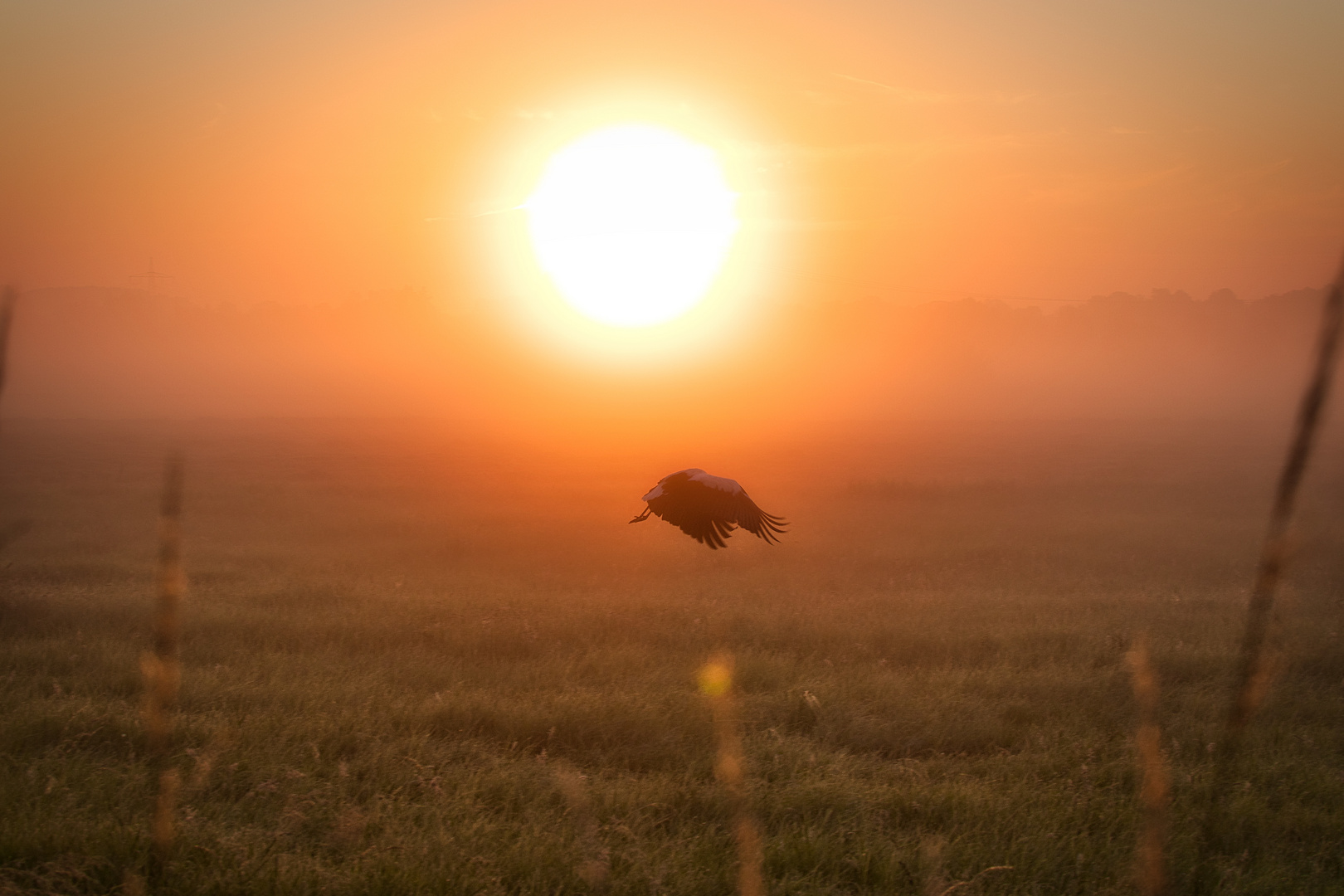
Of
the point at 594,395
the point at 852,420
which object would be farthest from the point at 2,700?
the point at 594,395

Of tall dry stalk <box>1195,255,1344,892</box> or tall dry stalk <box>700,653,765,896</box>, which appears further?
tall dry stalk <box>700,653,765,896</box>

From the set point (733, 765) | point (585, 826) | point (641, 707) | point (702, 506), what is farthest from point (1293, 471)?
point (641, 707)

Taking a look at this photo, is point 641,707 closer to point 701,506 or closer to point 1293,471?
point 701,506

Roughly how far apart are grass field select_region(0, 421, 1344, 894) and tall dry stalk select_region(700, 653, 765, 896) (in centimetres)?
8

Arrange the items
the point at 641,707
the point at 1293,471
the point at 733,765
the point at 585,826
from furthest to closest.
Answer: the point at 641,707, the point at 733,765, the point at 585,826, the point at 1293,471

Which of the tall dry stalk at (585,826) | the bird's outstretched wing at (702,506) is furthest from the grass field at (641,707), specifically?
the bird's outstretched wing at (702,506)

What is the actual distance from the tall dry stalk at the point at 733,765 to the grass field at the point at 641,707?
8 cm

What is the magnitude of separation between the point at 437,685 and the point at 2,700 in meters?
3.24

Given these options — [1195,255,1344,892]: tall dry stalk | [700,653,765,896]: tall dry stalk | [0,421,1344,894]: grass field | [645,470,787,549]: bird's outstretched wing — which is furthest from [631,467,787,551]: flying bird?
[1195,255,1344,892]: tall dry stalk

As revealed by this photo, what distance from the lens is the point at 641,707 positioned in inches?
271

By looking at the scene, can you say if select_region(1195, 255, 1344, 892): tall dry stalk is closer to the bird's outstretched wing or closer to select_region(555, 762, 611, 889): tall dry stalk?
select_region(555, 762, 611, 889): tall dry stalk

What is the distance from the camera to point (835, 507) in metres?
20.5

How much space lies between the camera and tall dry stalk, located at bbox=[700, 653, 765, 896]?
4535mm

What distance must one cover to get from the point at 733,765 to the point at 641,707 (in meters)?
1.17
